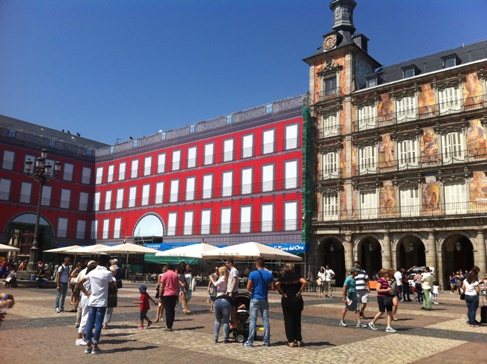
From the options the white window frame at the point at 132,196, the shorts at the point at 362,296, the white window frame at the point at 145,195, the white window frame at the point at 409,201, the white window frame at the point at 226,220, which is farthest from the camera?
the white window frame at the point at 132,196

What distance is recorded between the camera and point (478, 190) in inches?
1108

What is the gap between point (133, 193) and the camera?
49.3 m

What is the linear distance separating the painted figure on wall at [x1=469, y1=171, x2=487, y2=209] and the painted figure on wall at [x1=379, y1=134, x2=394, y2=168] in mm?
5892

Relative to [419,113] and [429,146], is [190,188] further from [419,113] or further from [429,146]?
[429,146]

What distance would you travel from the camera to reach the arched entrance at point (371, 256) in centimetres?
3441

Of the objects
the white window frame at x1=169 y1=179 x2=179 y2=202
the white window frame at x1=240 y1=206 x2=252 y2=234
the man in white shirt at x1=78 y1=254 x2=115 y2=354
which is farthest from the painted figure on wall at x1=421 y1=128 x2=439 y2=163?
the man in white shirt at x1=78 y1=254 x2=115 y2=354

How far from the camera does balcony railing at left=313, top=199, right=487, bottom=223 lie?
28231 millimetres

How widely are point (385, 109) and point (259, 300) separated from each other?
93.4ft

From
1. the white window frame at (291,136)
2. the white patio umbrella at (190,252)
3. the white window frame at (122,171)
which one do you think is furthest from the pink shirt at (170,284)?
the white window frame at (122,171)

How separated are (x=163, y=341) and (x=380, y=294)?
18.6 feet

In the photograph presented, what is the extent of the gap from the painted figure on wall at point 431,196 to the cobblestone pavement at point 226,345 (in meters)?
18.7

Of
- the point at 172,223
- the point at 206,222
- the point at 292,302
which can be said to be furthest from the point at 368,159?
the point at 292,302

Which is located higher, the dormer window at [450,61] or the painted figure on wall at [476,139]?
the dormer window at [450,61]

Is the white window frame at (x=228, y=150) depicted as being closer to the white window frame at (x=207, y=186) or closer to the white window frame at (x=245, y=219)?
the white window frame at (x=207, y=186)
